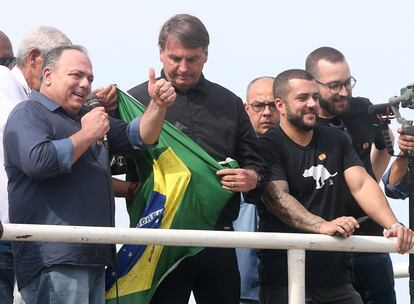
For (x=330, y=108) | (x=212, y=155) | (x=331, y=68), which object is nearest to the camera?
(x=212, y=155)

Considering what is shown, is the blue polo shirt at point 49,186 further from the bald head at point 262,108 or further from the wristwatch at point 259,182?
the bald head at point 262,108

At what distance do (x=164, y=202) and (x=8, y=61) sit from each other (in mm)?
1515

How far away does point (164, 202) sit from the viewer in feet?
21.4

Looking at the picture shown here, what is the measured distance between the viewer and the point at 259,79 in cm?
845

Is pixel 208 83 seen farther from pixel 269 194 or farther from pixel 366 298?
pixel 366 298

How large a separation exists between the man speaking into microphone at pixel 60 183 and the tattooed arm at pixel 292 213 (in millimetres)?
1086

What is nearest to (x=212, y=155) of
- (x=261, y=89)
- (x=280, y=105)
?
(x=280, y=105)

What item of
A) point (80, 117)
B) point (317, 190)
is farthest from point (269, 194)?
point (80, 117)

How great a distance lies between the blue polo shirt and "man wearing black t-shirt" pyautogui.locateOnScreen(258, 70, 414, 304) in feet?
3.80

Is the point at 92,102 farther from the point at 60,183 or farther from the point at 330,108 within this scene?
the point at 330,108

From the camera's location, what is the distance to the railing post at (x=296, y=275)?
20.5 feet

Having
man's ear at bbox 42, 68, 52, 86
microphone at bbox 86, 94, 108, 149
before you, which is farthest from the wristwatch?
man's ear at bbox 42, 68, 52, 86

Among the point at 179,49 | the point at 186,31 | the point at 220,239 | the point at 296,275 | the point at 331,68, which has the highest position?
the point at 186,31

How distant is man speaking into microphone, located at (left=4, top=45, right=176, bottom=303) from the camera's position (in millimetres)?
5816
